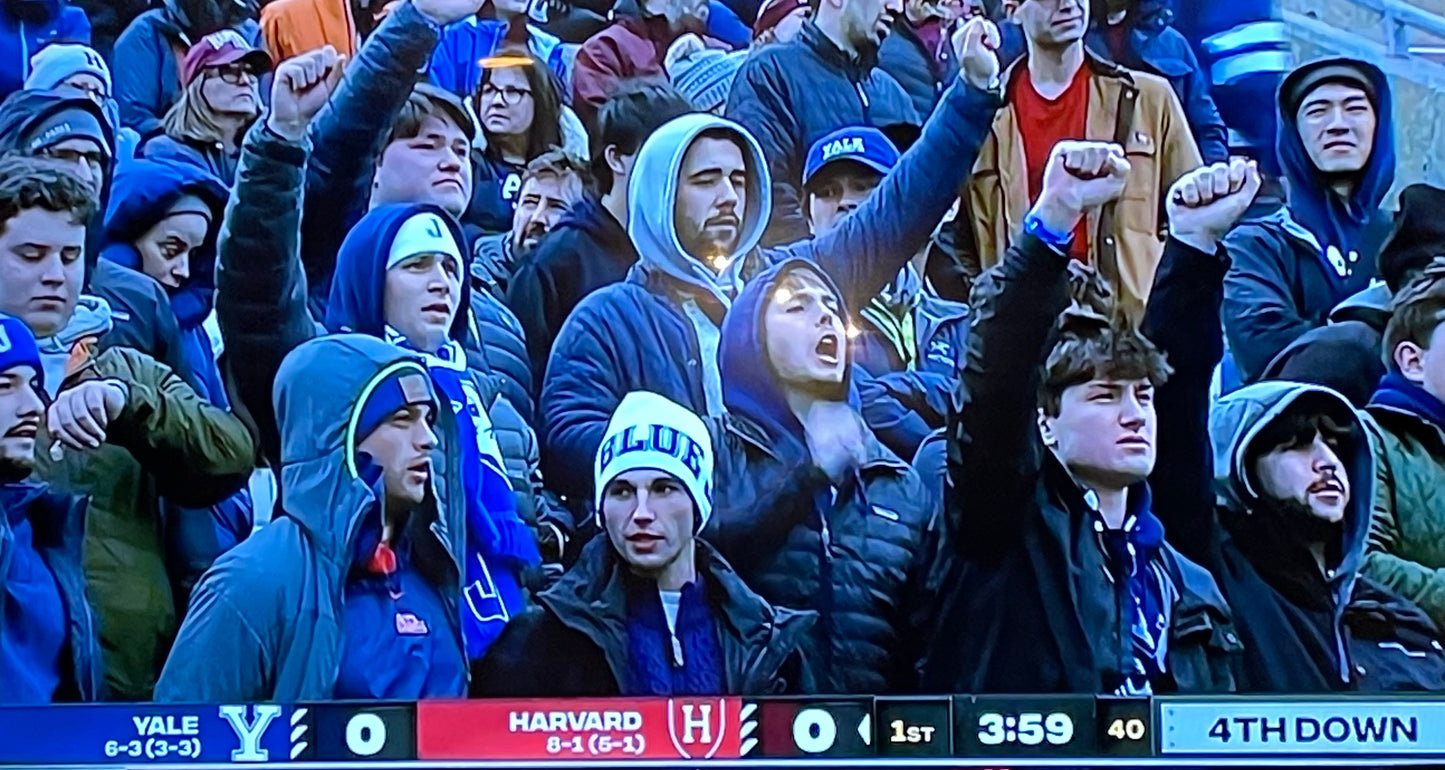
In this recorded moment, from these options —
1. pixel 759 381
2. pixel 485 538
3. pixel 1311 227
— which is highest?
pixel 1311 227

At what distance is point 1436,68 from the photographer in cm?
340

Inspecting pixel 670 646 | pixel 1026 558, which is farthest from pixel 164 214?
pixel 1026 558

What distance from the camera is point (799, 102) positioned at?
3.38 metres

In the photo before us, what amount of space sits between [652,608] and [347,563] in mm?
647

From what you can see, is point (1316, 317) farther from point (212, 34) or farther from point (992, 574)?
point (212, 34)

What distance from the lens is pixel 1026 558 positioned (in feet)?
10.9

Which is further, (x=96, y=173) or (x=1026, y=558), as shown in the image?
(x=96, y=173)

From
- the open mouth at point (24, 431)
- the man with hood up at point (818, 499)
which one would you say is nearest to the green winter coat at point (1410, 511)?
the man with hood up at point (818, 499)

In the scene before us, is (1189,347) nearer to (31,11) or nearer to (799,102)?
(799,102)

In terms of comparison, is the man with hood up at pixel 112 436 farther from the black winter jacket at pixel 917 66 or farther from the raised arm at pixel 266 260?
the black winter jacket at pixel 917 66

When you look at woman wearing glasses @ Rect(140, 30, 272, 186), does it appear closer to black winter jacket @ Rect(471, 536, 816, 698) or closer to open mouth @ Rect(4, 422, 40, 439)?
open mouth @ Rect(4, 422, 40, 439)

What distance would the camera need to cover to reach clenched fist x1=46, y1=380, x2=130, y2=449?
3.37m

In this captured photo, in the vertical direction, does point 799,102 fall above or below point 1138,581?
above

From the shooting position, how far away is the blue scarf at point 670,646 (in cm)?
330
